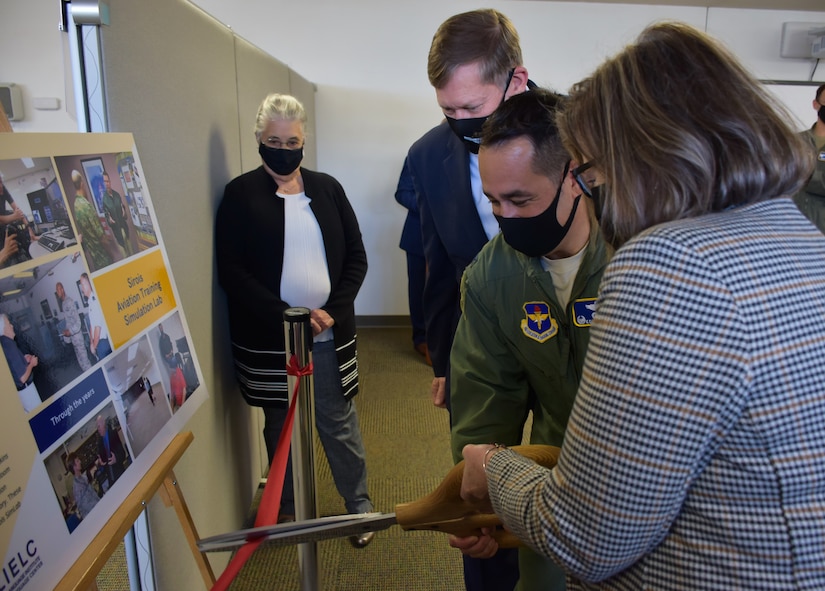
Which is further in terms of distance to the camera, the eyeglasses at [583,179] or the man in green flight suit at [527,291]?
the man in green flight suit at [527,291]

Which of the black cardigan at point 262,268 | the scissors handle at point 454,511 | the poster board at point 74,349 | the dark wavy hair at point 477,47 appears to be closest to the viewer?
the poster board at point 74,349

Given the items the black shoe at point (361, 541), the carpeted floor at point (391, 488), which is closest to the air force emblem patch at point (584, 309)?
the carpeted floor at point (391, 488)

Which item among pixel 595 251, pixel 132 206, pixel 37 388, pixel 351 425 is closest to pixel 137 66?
pixel 132 206

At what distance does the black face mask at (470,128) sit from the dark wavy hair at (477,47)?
5 centimetres

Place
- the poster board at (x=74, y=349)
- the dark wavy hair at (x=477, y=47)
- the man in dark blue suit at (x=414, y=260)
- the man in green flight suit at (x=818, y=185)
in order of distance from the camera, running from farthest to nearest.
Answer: the man in green flight suit at (x=818, y=185) < the man in dark blue suit at (x=414, y=260) < the dark wavy hair at (x=477, y=47) < the poster board at (x=74, y=349)

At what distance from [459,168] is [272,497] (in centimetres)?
97

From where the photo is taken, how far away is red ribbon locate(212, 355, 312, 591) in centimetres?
99

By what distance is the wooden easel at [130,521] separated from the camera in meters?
0.86

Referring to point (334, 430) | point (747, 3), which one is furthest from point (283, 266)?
point (747, 3)

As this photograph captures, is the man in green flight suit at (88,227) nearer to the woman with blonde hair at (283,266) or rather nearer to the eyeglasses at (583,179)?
the eyeglasses at (583,179)

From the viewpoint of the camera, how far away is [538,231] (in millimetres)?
1164

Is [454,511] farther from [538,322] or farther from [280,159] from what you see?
[280,159]

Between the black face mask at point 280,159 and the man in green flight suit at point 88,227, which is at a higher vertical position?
the black face mask at point 280,159

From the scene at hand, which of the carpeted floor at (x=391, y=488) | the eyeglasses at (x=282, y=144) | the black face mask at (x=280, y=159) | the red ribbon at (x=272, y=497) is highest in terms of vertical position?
the eyeglasses at (x=282, y=144)
